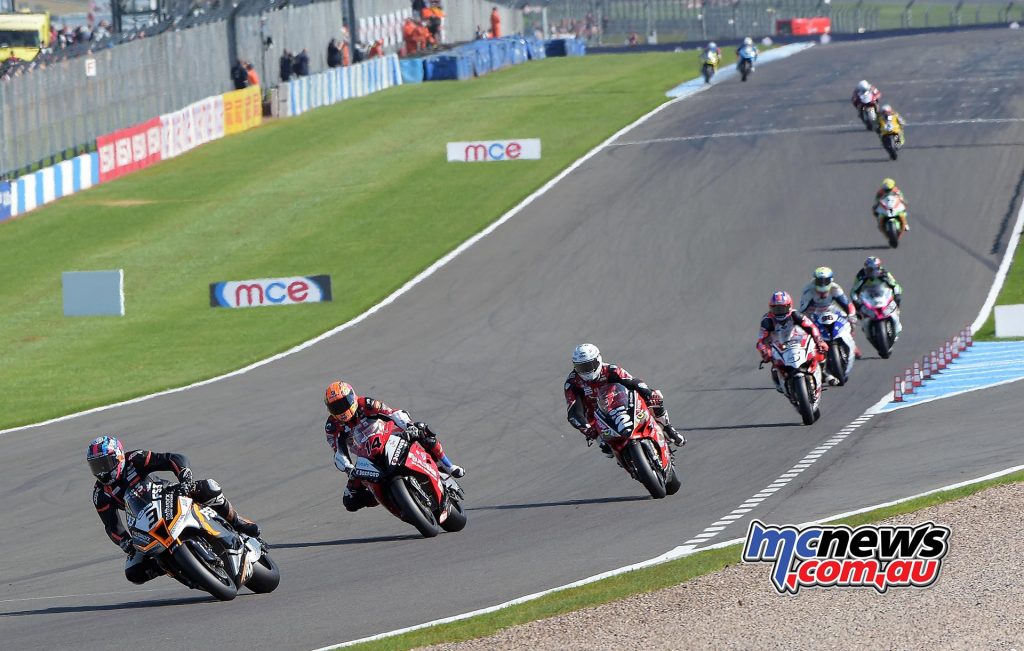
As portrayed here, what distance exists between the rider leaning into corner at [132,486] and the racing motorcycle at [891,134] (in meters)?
33.2

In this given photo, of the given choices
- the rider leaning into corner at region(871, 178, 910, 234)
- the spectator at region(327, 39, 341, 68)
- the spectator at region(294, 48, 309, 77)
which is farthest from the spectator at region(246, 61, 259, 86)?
the rider leaning into corner at region(871, 178, 910, 234)

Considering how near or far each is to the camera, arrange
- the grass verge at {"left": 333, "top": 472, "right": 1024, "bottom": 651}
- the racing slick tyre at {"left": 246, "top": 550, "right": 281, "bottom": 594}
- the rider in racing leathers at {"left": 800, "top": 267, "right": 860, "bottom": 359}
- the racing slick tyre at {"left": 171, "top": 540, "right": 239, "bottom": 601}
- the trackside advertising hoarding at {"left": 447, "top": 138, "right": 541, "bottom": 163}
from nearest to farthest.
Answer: the grass verge at {"left": 333, "top": 472, "right": 1024, "bottom": 651}
the racing slick tyre at {"left": 171, "top": 540, "right": 239, "bottom": 601}
the racing slick tyre at {"left": 246, "top": 550, "right": 281, "bottom": 594}
the rider in racing leathers at {"left": 800, "top": 267, "right": 860, "bottom": 359}
the trackside advertising hoarding at {"left": 447, "top": 138, "right": 541, "bottom": 163}

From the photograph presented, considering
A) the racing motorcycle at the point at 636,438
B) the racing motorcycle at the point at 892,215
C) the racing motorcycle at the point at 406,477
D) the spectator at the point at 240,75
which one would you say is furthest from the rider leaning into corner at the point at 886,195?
the spectator at the point at 240,75

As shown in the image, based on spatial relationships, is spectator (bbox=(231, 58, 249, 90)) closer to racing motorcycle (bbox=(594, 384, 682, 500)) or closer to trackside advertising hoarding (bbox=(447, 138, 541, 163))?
trackside advertising hoarding (bbox=(447, 138, 541, 163))

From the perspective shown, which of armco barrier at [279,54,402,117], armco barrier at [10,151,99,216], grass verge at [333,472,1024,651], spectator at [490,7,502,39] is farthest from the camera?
spectator at [490,7,502,39]

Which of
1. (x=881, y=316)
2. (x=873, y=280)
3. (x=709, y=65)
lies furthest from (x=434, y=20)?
(x=881, y=316)

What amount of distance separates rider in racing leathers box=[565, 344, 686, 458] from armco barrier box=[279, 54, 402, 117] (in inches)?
1762

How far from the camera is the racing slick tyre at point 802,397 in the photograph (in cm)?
2042

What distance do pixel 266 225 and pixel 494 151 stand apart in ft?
29.9

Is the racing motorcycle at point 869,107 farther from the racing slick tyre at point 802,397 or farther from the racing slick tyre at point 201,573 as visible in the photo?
the racing slick tyre at point 201,573

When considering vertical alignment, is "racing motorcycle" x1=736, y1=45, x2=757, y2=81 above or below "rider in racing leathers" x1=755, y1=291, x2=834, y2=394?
above

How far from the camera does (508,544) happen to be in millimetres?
14938

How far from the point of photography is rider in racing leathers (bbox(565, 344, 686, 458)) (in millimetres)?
16812

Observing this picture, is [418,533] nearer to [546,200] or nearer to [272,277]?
[272,277]
